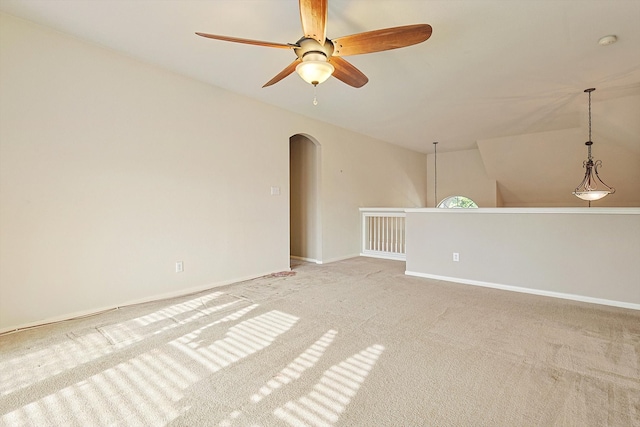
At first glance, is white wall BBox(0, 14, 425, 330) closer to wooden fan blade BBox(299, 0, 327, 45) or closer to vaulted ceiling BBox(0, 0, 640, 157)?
vaulted ceiling BBox(0, 0, 640, 157)

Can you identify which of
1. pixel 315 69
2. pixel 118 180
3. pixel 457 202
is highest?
pixel 315 69

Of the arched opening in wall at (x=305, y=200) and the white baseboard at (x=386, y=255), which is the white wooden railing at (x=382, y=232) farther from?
the arched opening in wall at (x=305, y=200)

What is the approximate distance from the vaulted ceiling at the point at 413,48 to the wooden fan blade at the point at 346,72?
1.27 feet

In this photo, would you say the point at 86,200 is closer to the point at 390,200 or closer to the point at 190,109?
the point at 190,109

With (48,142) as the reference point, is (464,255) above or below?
below

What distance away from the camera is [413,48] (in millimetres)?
2842

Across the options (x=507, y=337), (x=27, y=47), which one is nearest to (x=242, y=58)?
(x=27, y=47)

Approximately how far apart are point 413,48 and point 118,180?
Answer: 320 cm

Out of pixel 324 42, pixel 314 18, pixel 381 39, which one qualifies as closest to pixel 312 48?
pixel 324 42

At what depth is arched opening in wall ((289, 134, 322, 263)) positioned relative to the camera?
5352 mm

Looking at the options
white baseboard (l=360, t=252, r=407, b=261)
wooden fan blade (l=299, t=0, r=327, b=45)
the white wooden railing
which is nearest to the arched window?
the white wooden railing

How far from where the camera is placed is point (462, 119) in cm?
519

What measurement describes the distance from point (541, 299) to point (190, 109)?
15.0ft

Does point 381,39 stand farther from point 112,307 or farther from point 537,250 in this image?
point 112,307
